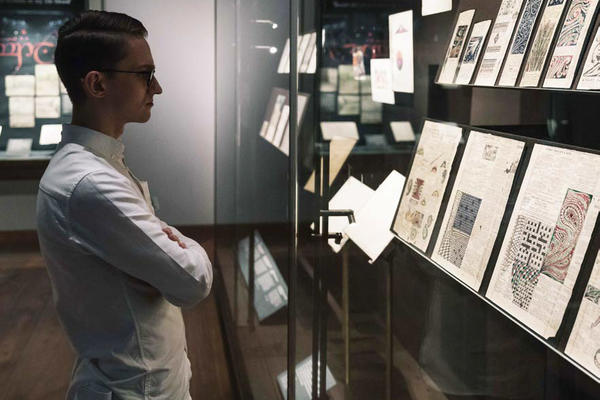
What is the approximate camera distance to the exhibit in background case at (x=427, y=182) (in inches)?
51.0

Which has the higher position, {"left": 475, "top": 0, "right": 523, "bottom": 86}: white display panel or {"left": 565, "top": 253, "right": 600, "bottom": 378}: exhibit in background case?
{"left": 475, "top": 0, "right": 523, "bottom": 86}: white display panel

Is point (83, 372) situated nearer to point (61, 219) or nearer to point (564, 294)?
point (61, 219)

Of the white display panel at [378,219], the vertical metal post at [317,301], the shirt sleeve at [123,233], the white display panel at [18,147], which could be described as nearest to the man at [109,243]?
the shirt sleeve at [123,233]

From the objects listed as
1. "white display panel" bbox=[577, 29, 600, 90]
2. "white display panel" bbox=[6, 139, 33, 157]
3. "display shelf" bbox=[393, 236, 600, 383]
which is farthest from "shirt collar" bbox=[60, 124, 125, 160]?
"white display panel" bbox=[6, 139, 33, 157]

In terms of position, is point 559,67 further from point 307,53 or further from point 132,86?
point 307,53

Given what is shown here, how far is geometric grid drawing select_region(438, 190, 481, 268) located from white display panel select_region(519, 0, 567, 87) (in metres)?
0.22

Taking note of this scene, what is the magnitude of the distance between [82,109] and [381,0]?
0.63 m

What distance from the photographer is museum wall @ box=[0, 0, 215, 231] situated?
5137 mm

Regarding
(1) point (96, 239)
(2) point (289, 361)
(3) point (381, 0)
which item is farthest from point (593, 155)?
(2) point (289, 361)

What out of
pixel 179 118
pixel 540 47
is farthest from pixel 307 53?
pixel 179 118

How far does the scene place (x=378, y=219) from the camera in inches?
64.0

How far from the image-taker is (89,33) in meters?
1.51

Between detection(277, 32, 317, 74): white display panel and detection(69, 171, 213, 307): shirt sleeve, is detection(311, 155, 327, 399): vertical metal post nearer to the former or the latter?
detection(277, 32, 317, 74): white display panel

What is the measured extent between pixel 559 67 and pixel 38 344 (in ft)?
11.8
